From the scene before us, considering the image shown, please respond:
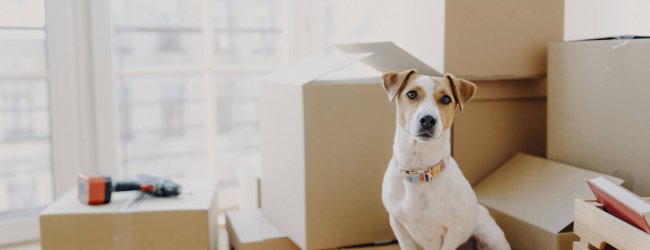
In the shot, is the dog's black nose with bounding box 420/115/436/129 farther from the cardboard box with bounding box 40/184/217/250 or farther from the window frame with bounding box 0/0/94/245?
the window frame with bounding box 0/0/94/245

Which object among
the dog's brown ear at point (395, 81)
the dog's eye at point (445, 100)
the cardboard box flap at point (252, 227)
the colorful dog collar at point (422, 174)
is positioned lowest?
the cardboard box flap at point (252, 227)

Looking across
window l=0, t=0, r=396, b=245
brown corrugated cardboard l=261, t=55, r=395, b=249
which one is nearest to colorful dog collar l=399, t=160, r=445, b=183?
brown corrugated cardboard l=261, t=55, r=395, b=249

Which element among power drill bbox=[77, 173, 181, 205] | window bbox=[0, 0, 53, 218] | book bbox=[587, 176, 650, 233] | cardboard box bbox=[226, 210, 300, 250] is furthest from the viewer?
window bbox=[0, 0, 53, 218]

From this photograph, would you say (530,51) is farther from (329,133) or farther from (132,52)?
(132,52)

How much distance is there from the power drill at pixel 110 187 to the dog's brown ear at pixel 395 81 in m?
0.64

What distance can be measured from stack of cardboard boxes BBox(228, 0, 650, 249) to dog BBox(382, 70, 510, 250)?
0.21m

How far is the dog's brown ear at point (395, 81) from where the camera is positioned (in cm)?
134

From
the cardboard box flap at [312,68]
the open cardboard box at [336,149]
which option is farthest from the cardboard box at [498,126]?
the cardboard box flap at [312,68]

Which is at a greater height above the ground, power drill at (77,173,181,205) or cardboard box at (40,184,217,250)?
power drill at (77,173,181,205)

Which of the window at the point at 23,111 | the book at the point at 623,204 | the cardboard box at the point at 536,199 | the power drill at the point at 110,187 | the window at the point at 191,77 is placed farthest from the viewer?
the window at the point at 191,77

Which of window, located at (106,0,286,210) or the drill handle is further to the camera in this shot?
window, located at (106,0,286,210)

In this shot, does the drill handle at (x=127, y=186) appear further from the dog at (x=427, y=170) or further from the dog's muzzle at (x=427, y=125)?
the dog's muzzle at (x=427, y=125)

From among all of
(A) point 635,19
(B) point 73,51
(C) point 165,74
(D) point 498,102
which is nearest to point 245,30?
(C) point 165,74

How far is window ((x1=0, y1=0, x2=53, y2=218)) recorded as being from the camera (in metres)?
1.89
